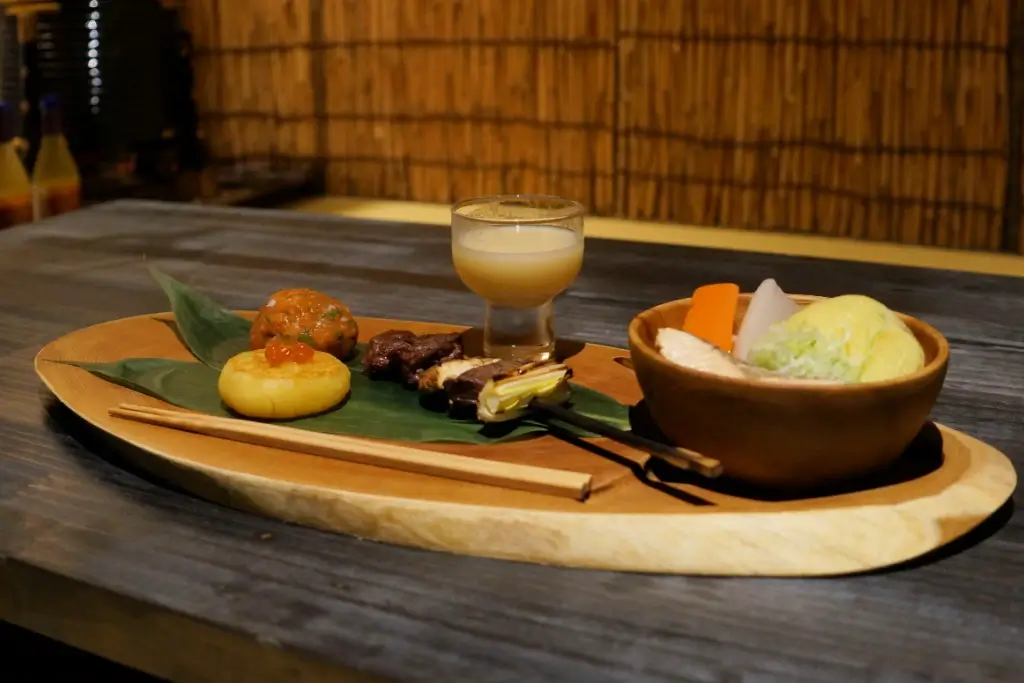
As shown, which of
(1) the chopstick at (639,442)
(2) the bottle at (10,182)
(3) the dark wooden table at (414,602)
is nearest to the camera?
(3) the dark wooden table at (414,602)

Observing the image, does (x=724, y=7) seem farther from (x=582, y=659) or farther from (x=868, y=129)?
(x=582, y=659)

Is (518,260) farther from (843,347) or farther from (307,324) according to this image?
Result: (843,347)

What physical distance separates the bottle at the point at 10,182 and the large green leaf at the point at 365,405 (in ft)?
4.31

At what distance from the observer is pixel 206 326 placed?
116 cm

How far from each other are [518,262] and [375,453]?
1.05 ft

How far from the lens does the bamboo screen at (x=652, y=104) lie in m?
2.34

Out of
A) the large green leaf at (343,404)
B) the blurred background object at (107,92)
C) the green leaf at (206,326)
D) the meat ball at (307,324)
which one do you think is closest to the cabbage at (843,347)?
the large green leaf at (343,404)

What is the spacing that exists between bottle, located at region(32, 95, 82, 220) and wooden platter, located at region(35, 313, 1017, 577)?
1635mm

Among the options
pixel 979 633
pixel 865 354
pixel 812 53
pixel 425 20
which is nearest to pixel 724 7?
pixel 812 53

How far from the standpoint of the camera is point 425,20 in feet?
9.35

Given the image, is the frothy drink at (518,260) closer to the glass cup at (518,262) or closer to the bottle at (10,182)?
the glass cup at (518,262)

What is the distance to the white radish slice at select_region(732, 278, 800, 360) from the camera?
0.87 m

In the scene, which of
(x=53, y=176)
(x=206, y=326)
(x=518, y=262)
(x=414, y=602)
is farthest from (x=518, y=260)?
(x=53, y=176)

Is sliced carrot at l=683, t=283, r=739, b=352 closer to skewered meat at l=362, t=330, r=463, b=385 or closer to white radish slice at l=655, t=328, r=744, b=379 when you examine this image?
white radish slice at l=655, t=328, r=744, b=379
